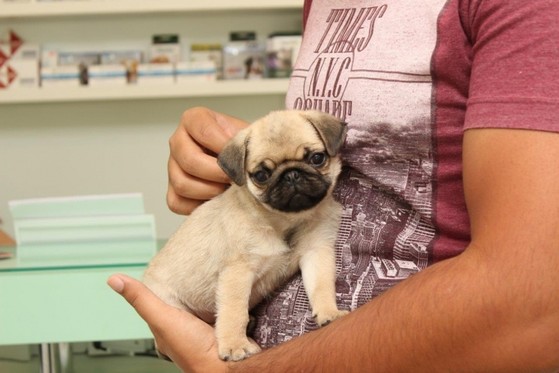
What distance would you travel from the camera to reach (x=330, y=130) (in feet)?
3.39

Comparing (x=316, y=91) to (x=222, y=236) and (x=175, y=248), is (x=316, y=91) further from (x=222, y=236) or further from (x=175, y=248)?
(x=175, y=248)

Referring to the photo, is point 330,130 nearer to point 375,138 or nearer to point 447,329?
point 375,138

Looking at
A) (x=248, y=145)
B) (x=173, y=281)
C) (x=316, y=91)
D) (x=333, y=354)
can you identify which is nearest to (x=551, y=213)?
(x=333, y=354)

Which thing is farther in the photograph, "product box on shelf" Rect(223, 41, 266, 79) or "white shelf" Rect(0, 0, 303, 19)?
"product box on shelf" Rect(223, 41, 266, 79)

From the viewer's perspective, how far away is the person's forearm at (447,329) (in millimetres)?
714

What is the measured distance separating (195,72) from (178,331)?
1928mm

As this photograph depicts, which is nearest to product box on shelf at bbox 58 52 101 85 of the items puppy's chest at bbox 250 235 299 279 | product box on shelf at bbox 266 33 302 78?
product box on shelf at bbox 266 33 302 78

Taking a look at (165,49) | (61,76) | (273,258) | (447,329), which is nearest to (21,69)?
(61,76)

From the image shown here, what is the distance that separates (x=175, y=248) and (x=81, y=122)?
6.49 ft

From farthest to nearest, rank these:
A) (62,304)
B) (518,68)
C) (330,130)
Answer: (62,304)
(330,130)
(518,68)

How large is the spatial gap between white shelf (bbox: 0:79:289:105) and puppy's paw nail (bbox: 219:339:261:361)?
1902mm

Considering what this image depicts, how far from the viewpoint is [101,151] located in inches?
123

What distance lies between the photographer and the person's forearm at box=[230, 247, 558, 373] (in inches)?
28.1

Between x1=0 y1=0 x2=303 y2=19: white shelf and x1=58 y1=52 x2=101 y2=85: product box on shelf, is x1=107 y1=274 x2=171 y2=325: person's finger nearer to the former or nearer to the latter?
x1=0 y1=0 x2=303 y2=19: white shelf
